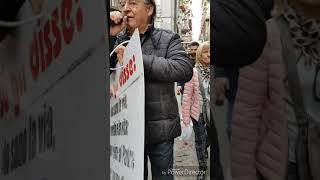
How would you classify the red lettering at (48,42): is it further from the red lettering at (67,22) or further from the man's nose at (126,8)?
the man's nose at (126,8)

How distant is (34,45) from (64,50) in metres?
0.23

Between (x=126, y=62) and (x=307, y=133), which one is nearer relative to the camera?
(x=307, y=133)

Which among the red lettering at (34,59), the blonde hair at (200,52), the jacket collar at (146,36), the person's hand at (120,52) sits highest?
the jacket collar at (146,36)

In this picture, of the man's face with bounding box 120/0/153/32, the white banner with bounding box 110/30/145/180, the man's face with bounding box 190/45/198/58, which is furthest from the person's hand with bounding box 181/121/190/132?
the man's face with bounding box 120/0/153/32

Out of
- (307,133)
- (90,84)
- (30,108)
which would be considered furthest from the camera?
(307,133)

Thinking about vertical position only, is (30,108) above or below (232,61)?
below

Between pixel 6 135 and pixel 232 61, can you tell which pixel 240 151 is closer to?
pixel 232 61

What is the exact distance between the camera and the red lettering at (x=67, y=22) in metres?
0.89

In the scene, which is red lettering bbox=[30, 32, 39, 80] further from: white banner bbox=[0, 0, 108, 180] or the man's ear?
the man's ear

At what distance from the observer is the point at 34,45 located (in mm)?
1129

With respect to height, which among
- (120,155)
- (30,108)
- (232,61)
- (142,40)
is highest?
(142,40)

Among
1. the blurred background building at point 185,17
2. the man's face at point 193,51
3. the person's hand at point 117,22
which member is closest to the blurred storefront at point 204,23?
the blurred background building at point 185,17

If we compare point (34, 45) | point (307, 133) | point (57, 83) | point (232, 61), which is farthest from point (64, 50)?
point (307, 133)

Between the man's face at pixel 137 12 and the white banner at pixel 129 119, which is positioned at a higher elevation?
the man's face at pixel 137 12
